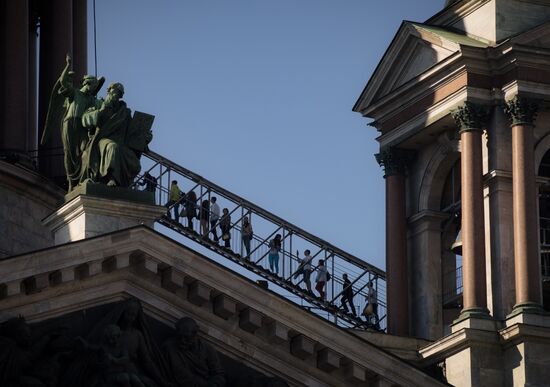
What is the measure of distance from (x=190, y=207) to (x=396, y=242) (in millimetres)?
5021

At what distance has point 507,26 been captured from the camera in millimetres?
58000

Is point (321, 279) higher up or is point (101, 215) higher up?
point (321, 279)

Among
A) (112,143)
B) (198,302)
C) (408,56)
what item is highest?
(408,56)

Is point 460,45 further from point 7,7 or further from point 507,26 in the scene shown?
point 7,7

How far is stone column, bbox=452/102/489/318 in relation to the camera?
5553 cm

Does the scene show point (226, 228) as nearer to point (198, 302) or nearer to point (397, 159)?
point (397, 159)

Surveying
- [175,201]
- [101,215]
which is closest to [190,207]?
[175,201]

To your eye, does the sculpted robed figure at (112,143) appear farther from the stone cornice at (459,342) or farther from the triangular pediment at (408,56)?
the triangular pediment at (408,56)

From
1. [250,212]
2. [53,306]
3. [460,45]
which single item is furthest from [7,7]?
[53,306]

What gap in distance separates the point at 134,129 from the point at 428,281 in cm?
930

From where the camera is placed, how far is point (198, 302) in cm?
4988

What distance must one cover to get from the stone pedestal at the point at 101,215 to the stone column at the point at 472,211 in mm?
7505

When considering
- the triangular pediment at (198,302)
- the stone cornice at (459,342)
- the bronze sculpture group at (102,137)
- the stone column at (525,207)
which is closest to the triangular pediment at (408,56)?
the stone column at (525,207)

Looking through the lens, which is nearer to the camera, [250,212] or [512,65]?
[512,65]
